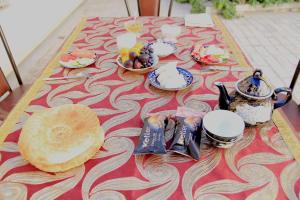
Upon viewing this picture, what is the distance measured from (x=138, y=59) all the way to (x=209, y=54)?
31 centimetres

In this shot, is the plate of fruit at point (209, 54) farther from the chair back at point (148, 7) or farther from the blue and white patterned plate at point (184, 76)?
the chair back at point (148, 7)

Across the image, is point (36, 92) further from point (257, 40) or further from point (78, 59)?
point (257, 40)

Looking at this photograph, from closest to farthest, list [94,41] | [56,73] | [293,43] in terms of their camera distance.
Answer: [56,73] < [94,41] < [293,43]

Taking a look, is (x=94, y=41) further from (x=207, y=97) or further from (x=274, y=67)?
(x=274, y=67)

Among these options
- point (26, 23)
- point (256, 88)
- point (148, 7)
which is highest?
point (256, 88)

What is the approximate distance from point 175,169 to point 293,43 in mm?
2839

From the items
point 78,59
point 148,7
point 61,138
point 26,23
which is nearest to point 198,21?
point 148,7

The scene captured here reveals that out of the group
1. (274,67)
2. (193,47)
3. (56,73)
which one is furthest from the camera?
(274,67)

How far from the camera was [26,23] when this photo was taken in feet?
8.77

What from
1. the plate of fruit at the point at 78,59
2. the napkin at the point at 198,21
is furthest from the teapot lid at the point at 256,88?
the napkin at the point at 198,21

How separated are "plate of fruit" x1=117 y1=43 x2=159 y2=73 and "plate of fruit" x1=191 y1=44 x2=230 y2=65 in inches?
7.1

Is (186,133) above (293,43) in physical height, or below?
above

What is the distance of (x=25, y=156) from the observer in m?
0.63

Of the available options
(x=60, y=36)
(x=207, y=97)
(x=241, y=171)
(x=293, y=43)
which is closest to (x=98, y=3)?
(x=60, y=36)
